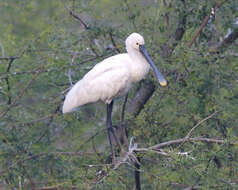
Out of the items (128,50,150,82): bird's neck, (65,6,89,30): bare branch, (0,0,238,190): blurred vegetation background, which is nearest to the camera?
(0,0,238,190): blurred vegetation background

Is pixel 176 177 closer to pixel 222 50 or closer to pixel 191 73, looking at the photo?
pixel 191 73

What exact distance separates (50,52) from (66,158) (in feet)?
4.67

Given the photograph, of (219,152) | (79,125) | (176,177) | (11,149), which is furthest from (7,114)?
(219,152)

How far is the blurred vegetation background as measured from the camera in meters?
5.47

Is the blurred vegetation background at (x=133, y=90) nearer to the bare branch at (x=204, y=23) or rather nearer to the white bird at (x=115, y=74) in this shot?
the bare branch at (x=204, y=23)

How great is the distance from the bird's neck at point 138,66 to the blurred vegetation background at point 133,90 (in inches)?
9.1

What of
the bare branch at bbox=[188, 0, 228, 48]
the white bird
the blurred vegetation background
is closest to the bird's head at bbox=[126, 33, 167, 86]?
the white bird

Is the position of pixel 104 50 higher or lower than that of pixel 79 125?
higher

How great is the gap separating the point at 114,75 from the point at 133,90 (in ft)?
3.87

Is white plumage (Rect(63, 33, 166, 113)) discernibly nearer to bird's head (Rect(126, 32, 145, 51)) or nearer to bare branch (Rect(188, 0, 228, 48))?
bird's head (Rect(126, 32, 145, 51))

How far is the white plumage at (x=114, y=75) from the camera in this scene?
5559 mm

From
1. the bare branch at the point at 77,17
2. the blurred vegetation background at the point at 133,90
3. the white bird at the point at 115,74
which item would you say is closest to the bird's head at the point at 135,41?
the white bird at the point at 115,74

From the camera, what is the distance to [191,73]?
5.62 metres

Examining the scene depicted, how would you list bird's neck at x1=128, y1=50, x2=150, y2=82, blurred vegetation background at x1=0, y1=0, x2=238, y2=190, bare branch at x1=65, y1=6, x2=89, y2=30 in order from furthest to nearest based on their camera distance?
1. bare branch at x1=65, y1=6, x2=89, y2=30
2. bird's neck at x1=128, y1=50, x2=150, y2=82
3. blurred vegetation background at x1=0, y1=0, x2=238, y2=190
